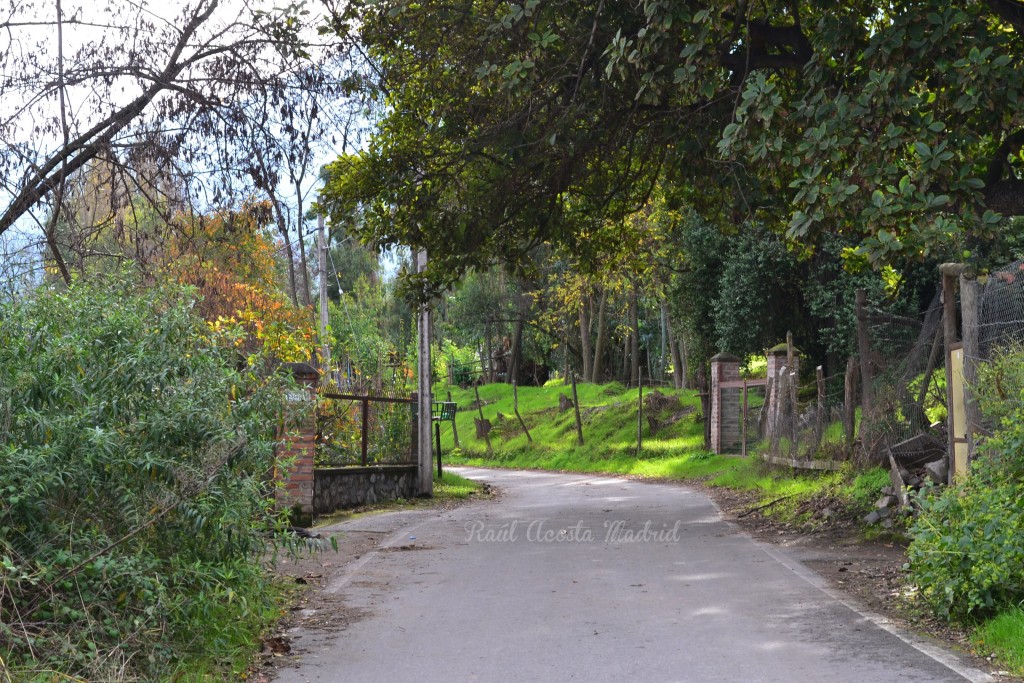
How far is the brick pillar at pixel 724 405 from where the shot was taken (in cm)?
2770

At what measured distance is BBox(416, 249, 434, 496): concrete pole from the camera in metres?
19.3

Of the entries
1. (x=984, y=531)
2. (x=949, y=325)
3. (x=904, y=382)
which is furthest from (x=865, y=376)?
(x=984, y=531)

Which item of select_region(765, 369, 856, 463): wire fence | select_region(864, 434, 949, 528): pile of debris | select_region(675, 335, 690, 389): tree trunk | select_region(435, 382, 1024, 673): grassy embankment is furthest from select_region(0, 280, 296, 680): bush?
select_region(675, 335, 690, 389): tree trunk

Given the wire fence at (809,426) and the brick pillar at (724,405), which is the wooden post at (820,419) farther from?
the brick pillar at (724,405)

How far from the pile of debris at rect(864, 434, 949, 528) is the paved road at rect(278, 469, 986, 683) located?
1.61m

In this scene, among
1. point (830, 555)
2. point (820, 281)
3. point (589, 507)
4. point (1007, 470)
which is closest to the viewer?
point (1007, 470)

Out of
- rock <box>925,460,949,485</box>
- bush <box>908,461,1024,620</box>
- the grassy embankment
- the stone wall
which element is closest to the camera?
bush <box>908,461,1024,620</box>

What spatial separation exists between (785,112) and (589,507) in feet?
33.0

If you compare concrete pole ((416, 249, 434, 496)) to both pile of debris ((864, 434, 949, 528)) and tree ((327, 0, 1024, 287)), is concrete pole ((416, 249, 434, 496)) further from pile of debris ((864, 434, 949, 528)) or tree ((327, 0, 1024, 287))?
pile of debris ((864, 434, 949, 528))

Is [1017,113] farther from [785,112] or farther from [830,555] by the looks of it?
[830,555]

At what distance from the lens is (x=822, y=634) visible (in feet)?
24.2

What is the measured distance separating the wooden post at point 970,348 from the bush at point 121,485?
628cm

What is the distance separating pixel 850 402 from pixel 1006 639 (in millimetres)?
9254

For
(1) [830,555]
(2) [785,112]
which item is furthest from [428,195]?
(1) [830,555]
